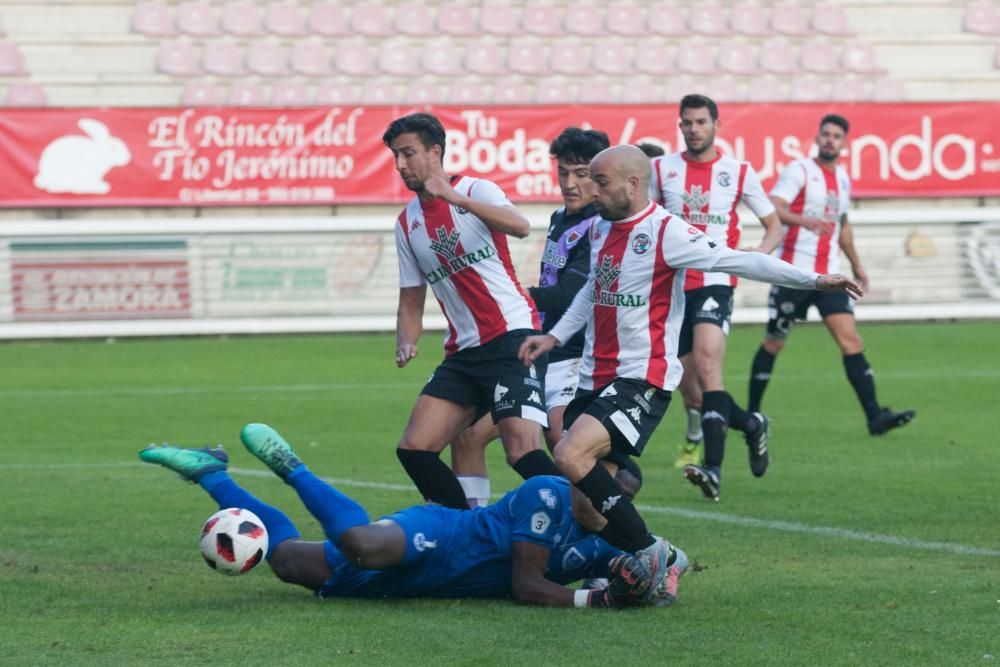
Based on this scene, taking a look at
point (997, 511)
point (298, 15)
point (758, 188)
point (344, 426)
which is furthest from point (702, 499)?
point (298, 15)

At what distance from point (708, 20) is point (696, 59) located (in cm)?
89

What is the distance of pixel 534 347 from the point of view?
653cm

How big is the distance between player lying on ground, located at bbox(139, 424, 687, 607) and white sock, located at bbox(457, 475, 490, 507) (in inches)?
42.6

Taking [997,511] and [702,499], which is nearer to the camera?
[997,511]

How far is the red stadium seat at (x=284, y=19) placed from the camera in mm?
23516

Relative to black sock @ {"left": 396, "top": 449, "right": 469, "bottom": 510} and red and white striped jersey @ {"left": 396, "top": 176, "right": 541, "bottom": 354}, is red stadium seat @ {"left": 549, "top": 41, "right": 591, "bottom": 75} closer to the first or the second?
red and white striped jersey @ {"left": 396, "top": 176, "right": 541, "bottom": 354}

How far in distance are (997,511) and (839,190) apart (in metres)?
A: 4.81

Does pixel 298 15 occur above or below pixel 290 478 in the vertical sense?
above

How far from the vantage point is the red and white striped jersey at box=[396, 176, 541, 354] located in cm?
710

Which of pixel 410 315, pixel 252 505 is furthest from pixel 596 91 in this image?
pixel 252 505

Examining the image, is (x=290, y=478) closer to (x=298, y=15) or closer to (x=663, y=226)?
(x=663, y=226)

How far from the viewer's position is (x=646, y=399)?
21.0ft

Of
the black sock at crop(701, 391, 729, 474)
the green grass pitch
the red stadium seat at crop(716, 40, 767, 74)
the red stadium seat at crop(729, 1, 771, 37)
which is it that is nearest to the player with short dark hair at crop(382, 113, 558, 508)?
the green grass pitch

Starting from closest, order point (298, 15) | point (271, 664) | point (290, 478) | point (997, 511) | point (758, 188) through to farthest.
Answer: point (271, 664), point (290, 478), point (997, 511), point (758, 188), point (298, 15)
